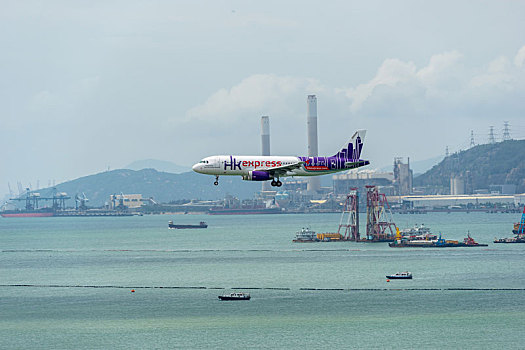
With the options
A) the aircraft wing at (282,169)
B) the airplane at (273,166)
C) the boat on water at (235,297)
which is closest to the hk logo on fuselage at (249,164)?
the airplane at (273,166)

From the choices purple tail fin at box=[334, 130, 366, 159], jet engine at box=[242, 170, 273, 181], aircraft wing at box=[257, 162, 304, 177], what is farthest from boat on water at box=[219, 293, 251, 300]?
jet engine at box=[242, 170, 273, 181]

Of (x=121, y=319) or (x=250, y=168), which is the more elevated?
(x=250, y=168)

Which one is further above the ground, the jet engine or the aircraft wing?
the aircraft wing

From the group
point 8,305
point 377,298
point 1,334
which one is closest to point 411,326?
point 377,298

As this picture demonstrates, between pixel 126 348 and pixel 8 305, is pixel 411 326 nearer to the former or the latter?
pixel 126 348

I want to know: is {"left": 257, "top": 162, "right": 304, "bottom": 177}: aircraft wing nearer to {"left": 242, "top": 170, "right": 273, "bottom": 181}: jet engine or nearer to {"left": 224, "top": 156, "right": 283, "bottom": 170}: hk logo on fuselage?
{"left": 242, "top": 170, "right": 273, "bottom": 181}: jet engine

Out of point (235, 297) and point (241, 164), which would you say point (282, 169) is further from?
point (235, 297)
